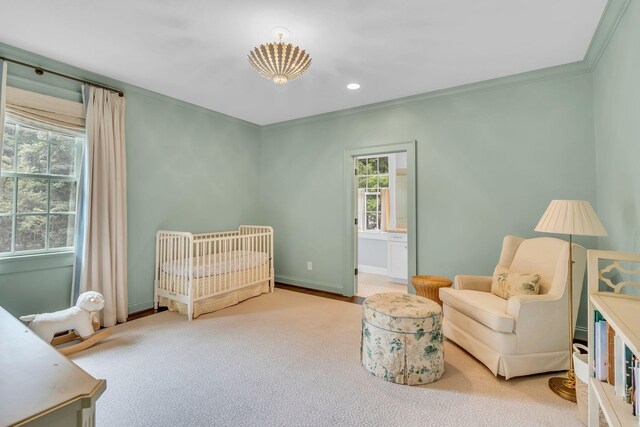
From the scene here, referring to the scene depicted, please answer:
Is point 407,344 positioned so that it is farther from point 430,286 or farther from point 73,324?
point 73,324

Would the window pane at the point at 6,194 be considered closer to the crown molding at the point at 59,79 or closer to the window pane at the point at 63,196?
the window pane at the point at 63,196

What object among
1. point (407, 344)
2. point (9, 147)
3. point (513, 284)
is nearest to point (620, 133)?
point (513, 284)

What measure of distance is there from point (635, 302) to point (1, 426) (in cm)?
210

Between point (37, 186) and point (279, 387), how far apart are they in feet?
9.17

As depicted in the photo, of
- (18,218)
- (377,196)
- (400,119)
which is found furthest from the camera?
(377,196)

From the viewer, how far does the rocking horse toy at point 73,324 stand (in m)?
2.38

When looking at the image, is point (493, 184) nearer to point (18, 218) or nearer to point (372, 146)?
point (372, 146)

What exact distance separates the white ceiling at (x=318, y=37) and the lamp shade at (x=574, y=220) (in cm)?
133

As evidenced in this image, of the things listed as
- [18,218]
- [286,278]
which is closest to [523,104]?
[286,278]

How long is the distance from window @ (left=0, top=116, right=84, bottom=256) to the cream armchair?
3688 mm

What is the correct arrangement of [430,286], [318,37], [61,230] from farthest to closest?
[430,286], [61,230], [318,37]

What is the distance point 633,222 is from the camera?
1.95 meters

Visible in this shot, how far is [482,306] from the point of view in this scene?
2.27m

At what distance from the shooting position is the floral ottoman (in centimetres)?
203
